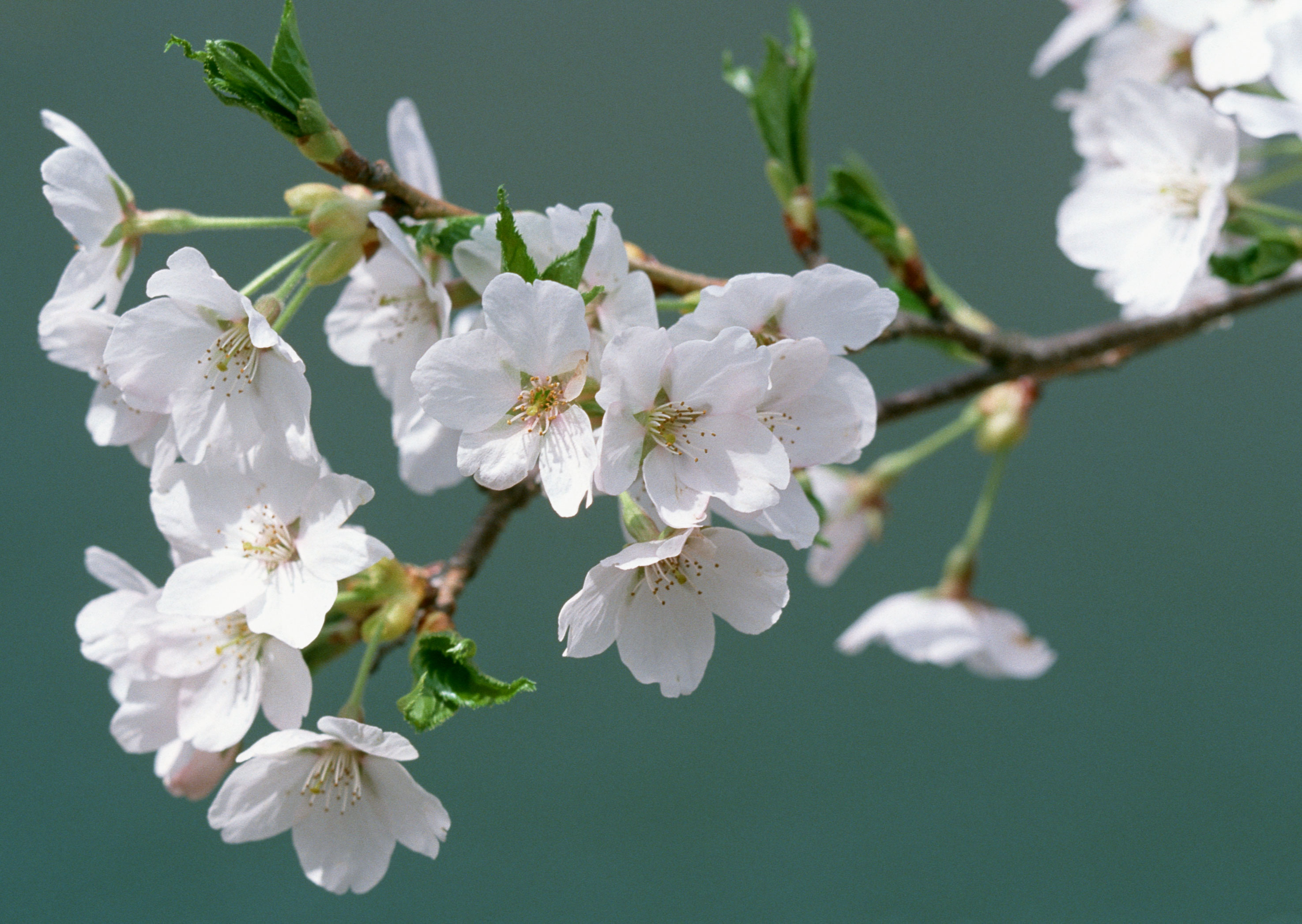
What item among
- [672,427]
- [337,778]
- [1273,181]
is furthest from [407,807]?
[1273,181]

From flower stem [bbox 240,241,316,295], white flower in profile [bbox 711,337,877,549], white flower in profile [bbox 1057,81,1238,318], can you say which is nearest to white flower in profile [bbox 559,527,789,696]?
white flower in profile [bbox 711,337,877,549]

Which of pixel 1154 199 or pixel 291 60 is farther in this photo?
pixel 1154 199

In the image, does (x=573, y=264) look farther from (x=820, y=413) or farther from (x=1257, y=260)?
(x=1257, y=260)

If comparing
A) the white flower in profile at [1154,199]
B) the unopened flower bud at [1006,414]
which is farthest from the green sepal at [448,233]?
the unopened flower bud at [1006,414]

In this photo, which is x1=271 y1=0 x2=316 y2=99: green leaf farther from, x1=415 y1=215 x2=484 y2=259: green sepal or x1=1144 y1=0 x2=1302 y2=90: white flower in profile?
x1=1144 y1=0 x2=1302 y2=90: white flower in profile

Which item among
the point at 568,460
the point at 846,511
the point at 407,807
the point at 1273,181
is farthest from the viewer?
the point at 846,511

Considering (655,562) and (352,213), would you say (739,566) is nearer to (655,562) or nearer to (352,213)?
(655,562)
